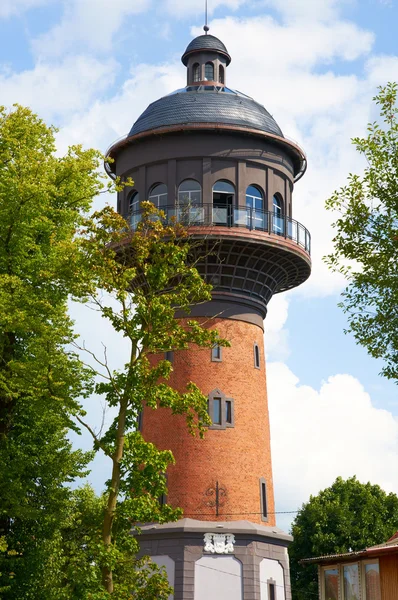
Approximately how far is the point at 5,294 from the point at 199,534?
1397 centimetres

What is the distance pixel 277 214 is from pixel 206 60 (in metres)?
8.88

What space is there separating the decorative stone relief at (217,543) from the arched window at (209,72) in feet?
65.0

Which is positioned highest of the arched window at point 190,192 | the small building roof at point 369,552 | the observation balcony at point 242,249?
the arched window at point 190,192

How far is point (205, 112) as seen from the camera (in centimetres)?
3691

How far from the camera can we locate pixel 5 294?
22.2 meters

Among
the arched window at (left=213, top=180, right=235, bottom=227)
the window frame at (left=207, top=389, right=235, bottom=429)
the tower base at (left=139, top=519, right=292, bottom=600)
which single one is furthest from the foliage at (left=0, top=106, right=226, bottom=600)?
the arched window at (left=213, top=180, right=235, bottom=227)

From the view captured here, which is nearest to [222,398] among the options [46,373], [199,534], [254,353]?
[254,353]

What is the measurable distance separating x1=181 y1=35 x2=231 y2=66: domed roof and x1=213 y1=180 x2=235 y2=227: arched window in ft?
26.6

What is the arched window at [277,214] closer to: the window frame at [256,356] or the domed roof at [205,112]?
the domed roof at [205,112]

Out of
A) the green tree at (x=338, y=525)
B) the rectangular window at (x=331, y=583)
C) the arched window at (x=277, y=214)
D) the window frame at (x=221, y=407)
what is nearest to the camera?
the rectangular window at (x=331, y=583)

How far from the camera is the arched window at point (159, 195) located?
118ft

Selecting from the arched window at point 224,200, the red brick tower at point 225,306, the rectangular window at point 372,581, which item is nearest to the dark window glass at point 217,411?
the red brick tower at point 225,306

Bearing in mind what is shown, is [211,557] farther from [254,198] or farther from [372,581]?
[254,198]

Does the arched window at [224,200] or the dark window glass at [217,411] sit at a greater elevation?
the arched window at [224,200]
